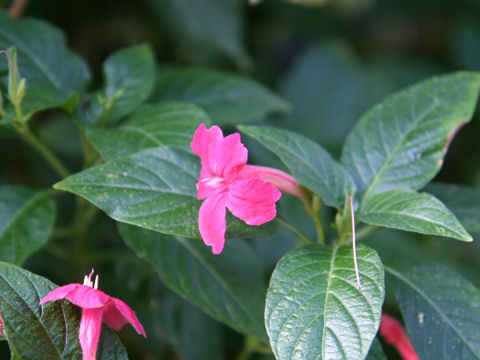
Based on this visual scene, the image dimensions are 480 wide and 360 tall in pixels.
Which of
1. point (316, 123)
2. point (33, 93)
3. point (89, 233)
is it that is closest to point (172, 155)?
point (33, 93)

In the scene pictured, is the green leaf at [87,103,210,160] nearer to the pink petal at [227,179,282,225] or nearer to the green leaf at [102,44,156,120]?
the green leaf at [102,44,156,120]

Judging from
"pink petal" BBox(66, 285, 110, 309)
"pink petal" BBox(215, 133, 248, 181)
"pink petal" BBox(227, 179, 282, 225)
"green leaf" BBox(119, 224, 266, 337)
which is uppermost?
"pink petal" BBox(215, 133, 248, 181)

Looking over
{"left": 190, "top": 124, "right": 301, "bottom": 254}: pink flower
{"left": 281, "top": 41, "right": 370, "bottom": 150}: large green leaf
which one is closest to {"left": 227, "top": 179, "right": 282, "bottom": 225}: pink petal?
{"left": 190, "top": 124, "right": 301, "bottom": 254}: pink flower

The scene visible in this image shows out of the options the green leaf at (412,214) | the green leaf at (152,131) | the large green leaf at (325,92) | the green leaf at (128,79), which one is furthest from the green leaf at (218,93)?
the large green leaf at (325,92)

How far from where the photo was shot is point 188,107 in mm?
1152

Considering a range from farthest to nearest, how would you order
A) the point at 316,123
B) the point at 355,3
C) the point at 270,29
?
the point at 355,3, the point at 270,29, the point at 316,123

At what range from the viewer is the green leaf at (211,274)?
1075 millimetres

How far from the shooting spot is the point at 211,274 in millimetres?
1148

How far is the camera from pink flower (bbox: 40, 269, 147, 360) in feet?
2.62

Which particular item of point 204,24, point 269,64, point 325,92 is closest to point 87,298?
point 204,24

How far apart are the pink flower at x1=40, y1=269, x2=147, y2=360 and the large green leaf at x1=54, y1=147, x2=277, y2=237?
0.41 feet

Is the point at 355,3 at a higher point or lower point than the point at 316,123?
higher

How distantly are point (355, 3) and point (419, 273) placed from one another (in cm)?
206

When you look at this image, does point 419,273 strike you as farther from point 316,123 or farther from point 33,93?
point 316,123
